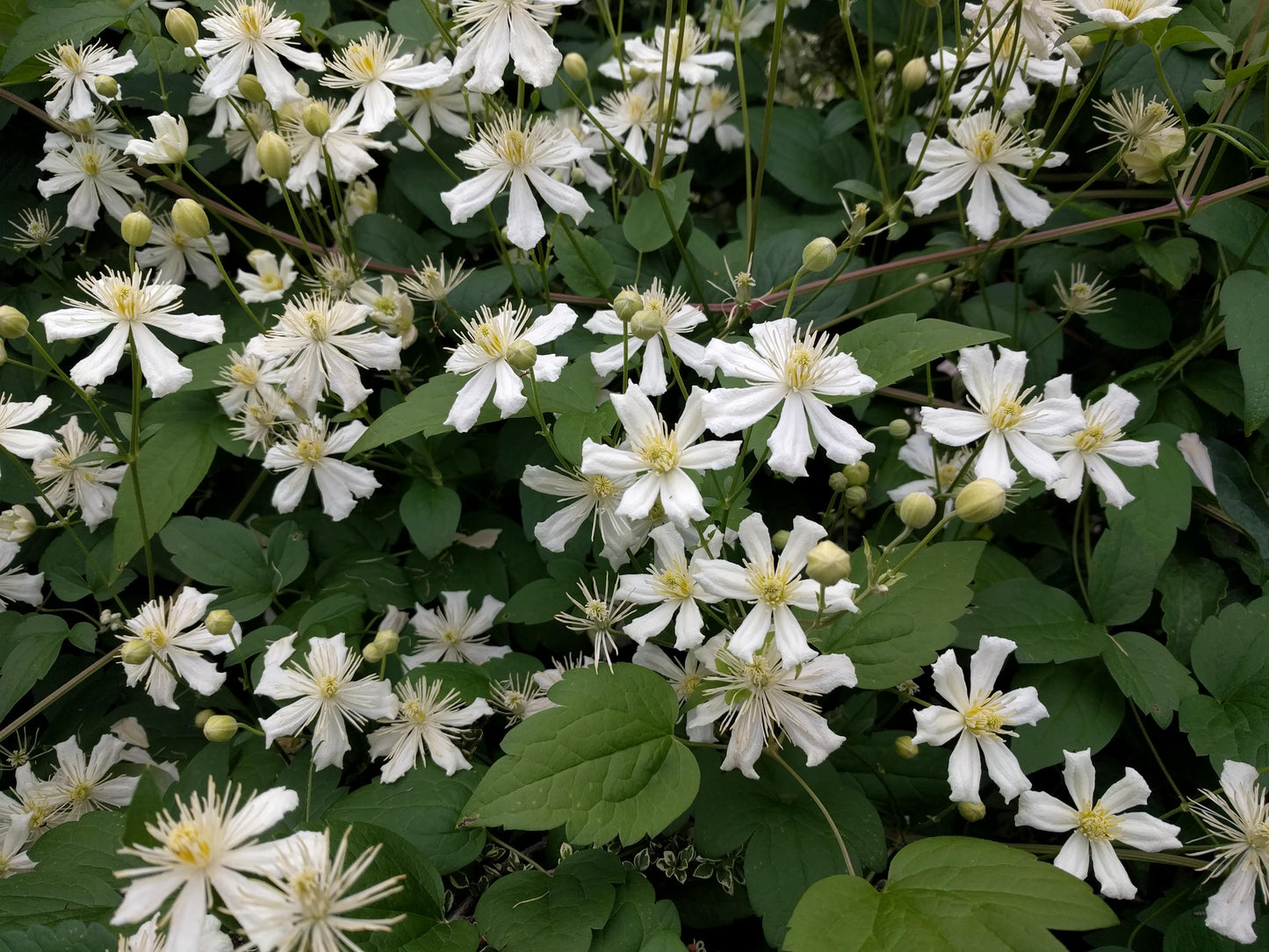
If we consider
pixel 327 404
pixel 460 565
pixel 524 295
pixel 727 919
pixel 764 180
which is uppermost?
pixel 764 180

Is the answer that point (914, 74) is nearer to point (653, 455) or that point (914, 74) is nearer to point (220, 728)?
point (653, 455)

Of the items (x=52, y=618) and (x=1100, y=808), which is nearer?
(x=1100, y=808)

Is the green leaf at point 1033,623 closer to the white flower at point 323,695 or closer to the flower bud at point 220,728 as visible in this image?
the white flower at point 323,695

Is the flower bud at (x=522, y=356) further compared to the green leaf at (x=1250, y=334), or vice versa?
the green leaf at (x=1250, y=334)

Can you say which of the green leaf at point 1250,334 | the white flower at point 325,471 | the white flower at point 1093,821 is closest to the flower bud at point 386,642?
the white flower at point 325,471

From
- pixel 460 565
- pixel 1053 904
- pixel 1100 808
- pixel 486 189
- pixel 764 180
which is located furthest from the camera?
pixel 764 180

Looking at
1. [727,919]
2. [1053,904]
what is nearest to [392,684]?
[727,919]

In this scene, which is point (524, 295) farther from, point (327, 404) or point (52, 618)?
point (52, 618)
